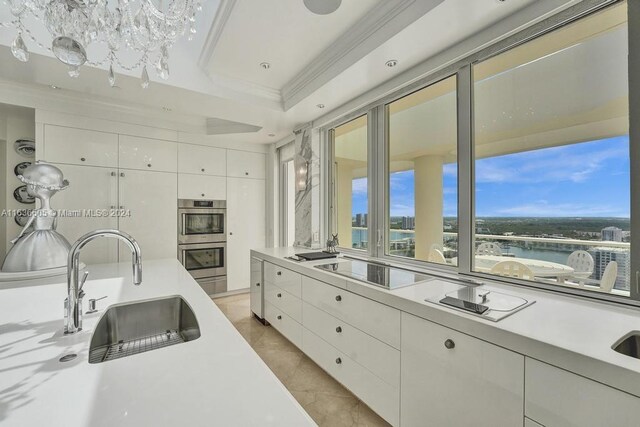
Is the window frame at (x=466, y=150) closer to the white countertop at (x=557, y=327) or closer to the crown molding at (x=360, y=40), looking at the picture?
the white countertop at (x=557, y=327)

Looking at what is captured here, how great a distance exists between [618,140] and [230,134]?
12.6ft

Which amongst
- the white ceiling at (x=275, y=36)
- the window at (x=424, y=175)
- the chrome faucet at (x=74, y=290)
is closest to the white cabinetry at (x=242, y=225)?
the white ceiling at (x=275, y=36)

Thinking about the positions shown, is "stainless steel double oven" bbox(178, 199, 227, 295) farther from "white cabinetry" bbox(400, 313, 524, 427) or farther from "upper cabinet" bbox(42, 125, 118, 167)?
"white cabinetry" bbox(400, 313, 524, 427)

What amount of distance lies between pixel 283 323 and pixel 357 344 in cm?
Answer: 109

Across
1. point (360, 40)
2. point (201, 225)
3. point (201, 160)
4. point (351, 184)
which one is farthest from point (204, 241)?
point (360, 40)

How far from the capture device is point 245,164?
4281 millimetres

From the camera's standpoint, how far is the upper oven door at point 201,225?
3775 mm

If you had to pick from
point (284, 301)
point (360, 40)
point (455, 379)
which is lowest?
point (284, 301)

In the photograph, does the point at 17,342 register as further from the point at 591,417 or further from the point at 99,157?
the point at 99,157

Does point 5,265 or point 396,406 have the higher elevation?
point 5,265

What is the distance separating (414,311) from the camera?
4.52ft

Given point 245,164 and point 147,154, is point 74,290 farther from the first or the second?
point 245,164

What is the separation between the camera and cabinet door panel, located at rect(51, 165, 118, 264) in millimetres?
3051

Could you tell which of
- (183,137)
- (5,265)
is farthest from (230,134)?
(5,265)
